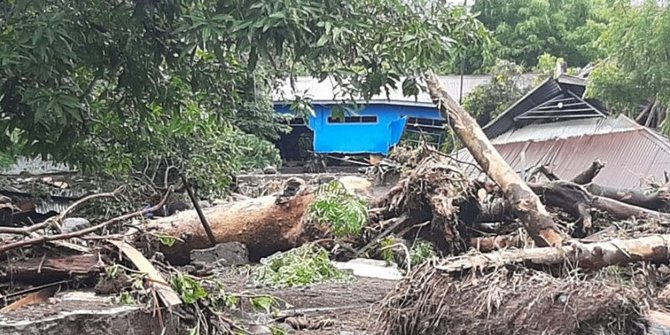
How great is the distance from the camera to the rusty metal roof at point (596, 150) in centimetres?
1161

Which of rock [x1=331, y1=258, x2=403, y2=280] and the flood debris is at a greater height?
the flood debris

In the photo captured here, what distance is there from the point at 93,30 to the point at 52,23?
0.52 m

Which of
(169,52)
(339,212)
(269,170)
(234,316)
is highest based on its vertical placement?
(169,52)

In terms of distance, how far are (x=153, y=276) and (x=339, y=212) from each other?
179 inches

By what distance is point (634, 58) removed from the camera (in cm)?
1102

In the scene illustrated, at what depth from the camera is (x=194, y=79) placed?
15.3ft

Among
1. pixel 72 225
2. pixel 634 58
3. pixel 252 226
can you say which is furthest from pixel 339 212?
pixel 634 58

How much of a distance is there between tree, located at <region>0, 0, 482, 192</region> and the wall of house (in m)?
14.9

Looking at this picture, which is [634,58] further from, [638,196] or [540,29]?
[540,29]

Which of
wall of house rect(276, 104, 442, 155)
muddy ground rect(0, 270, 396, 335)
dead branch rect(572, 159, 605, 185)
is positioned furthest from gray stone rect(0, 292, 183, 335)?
wall of house rect(276, 104, 442, 155)

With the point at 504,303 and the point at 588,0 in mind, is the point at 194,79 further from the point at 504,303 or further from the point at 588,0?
the point at 588,0

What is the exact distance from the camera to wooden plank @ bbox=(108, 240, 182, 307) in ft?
9.88

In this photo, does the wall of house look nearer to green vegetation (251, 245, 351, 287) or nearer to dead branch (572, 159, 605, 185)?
dead branch (572, 159, 605, 185)

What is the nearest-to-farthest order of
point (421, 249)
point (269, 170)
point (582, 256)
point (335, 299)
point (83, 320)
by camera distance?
point (83, 320) < point (582, 256) < point (335, 299) < point (421, 249) < point (269, 170)
